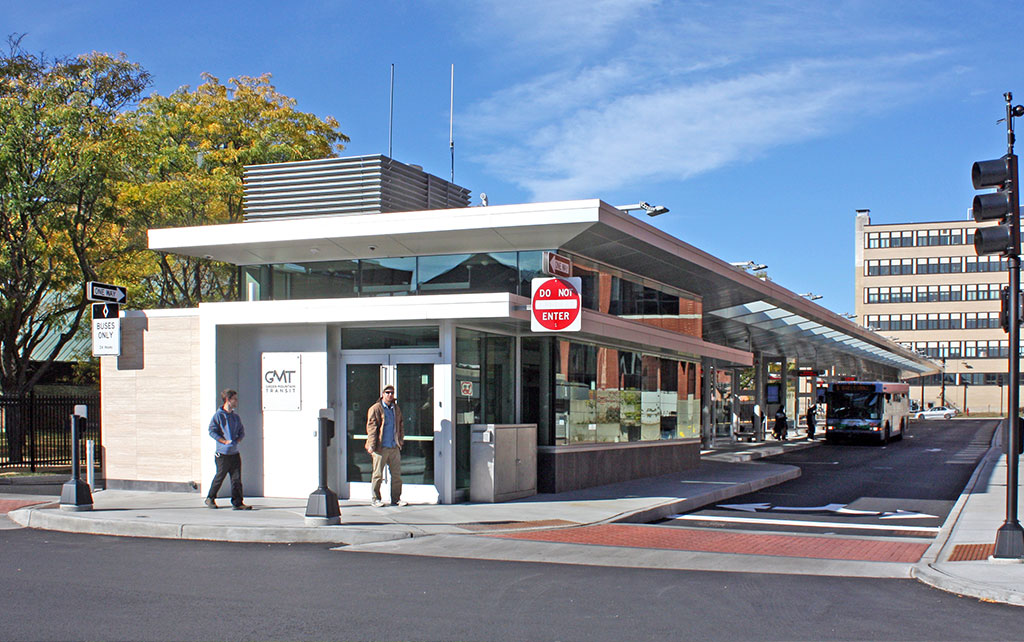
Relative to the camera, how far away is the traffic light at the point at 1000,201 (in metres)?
10.1

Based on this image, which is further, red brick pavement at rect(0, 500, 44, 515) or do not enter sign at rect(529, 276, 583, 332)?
red brick pavement at rect(0, 500, 44, 515)

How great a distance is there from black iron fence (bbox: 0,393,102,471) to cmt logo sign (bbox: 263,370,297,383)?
6241 millimetres

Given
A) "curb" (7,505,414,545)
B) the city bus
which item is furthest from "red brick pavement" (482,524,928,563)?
the city bus

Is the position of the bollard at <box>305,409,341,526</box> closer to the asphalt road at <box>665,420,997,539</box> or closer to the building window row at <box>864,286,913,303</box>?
the asphalt road at <box>665,420,997,539</box>

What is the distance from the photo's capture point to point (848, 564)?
34.8 feet

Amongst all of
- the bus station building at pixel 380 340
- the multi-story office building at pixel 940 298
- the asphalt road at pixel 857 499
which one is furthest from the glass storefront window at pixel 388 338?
the multi-story office building at pixel 940 298

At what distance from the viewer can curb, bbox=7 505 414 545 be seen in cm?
1190

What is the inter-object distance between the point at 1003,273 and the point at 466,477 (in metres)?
102

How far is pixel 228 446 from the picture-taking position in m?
14.0

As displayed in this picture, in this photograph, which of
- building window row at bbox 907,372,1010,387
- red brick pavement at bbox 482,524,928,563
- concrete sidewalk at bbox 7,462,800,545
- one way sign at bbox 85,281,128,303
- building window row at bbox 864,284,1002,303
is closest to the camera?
red brick pavement at bbox 482,524,928,563

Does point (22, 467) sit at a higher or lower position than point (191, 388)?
lower

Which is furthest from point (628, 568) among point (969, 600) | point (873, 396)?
point (873, 396)

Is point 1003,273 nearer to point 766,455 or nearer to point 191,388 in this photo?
point 766,455

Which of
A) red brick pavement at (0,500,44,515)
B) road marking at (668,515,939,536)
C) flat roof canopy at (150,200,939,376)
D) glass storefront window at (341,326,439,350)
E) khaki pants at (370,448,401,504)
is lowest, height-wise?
road marking at (668,515,939,536)
